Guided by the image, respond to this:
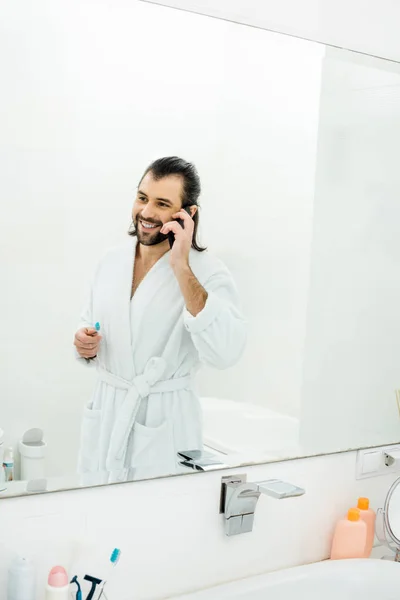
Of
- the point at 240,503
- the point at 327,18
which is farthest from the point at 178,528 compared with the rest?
the point at 327,18

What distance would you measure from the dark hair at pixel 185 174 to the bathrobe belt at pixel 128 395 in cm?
26

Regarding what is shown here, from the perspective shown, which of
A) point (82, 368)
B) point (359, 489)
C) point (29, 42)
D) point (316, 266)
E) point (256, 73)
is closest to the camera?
point (29, 42)

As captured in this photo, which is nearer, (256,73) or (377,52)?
(256,73)

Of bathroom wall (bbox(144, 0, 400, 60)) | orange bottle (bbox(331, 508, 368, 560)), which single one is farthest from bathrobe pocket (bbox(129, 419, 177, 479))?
bathroom wall (bbox(144, 0, 400, 60))

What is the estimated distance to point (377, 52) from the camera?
5.74 ft

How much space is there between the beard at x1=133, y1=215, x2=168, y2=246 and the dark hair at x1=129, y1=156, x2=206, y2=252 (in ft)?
0.04

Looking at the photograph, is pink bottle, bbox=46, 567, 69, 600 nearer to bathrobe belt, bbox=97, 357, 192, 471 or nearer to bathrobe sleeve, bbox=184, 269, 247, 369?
bathrobe belt, bbox=97, 357, 192, 471

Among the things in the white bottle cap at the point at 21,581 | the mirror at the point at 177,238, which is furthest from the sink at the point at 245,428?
the white bottle cap at the point at 21,581

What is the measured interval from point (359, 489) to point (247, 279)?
25.7 inches

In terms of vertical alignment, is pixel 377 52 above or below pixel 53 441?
above

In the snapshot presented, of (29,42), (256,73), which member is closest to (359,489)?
(256,73)

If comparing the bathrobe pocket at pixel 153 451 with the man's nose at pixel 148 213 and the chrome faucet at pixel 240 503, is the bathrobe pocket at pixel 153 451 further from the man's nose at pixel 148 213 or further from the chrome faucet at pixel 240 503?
the man's nose at pixel 148 213

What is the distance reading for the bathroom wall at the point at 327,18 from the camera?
1.47 m

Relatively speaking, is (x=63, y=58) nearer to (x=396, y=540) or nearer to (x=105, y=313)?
(x=105, y=313)
